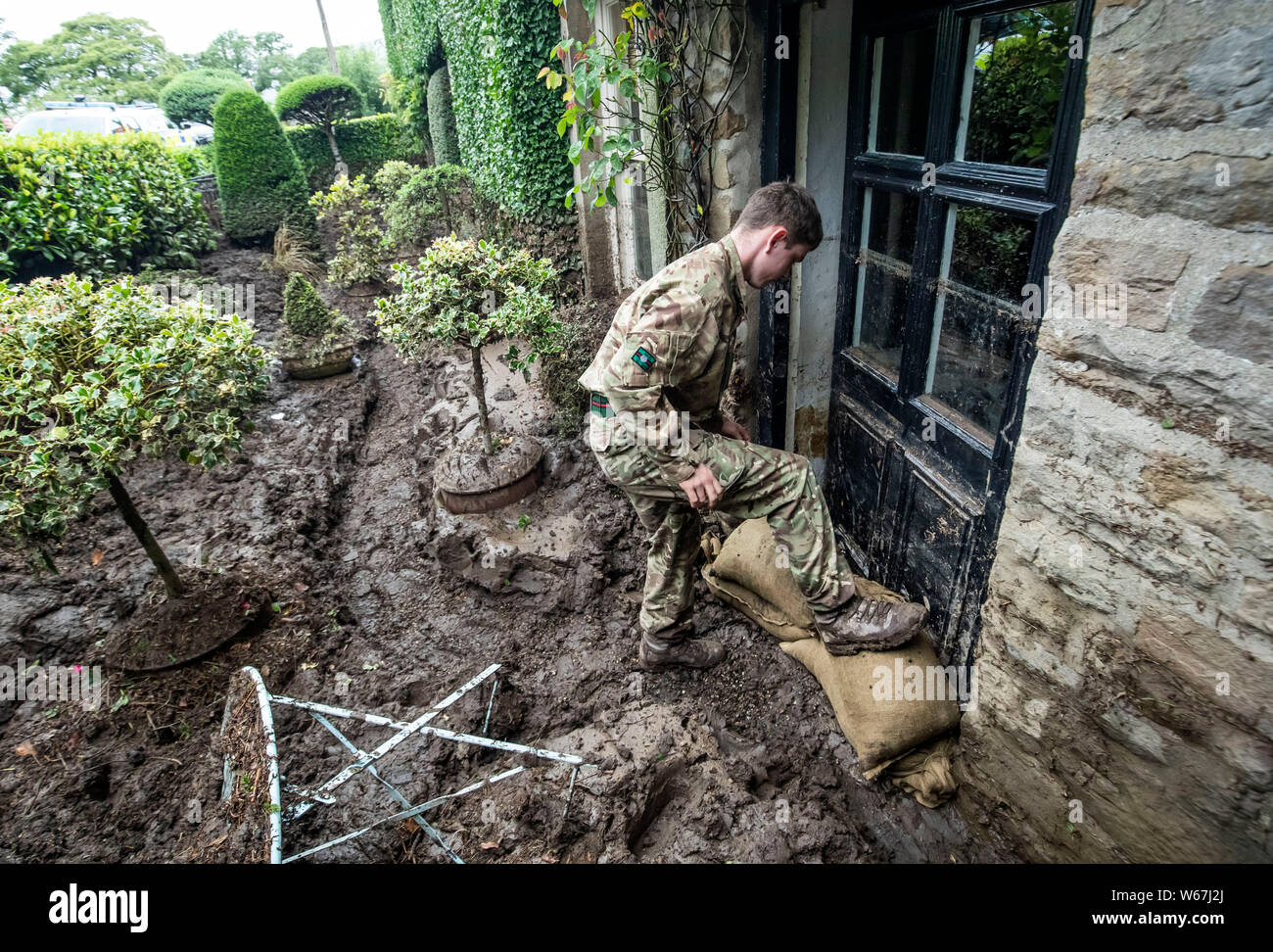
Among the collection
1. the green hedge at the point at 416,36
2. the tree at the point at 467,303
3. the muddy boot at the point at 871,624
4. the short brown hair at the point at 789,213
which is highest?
the green hedge at the point at 416,36

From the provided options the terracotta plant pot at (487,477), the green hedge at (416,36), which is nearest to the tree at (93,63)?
the green hedge at (416,36)

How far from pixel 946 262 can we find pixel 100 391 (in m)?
3.62

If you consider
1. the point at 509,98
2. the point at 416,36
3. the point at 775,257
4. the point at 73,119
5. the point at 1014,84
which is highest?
the point at 416,36

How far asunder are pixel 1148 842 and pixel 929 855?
719 millimetres

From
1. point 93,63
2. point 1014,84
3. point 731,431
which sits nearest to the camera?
point 1014,84

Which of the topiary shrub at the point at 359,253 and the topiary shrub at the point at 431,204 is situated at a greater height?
the topiary shrub at the point at 431,204

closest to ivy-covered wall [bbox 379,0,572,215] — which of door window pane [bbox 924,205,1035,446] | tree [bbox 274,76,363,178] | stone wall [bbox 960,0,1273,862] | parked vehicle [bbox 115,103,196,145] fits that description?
door window pane [bbox 924,205,1035,446]

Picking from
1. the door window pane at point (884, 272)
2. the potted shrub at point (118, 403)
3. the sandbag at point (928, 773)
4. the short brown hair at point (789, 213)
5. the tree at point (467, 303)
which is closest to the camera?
the short brown hair at point (789, 213)

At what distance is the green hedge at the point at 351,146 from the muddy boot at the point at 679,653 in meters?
14.2

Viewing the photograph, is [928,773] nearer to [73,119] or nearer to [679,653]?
[679,653]

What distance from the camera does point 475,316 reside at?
13.3ft

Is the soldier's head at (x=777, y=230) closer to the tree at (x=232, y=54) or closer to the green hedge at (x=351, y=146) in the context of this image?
the green hedge at (x=351, y=146)

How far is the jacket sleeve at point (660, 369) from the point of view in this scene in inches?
90.6

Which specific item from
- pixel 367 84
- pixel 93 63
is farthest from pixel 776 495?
pixel 93 63
